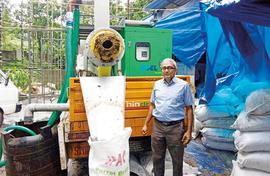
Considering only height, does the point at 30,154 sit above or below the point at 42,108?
below

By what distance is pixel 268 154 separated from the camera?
9.96ft

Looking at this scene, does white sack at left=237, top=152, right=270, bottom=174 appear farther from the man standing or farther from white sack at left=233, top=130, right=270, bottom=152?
the man standing

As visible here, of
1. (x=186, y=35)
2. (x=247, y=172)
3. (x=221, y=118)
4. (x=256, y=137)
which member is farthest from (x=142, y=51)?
(x=247, y=172)

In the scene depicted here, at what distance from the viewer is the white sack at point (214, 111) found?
516cm

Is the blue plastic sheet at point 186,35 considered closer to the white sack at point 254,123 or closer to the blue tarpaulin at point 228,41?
the blue tarpaulin at point 228,41

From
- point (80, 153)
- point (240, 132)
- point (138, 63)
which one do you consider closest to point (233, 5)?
point (240, 132)

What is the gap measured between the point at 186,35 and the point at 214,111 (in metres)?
1.95

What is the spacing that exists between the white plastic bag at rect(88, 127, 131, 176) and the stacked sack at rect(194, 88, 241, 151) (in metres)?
3.00

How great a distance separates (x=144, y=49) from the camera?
496 centimetres

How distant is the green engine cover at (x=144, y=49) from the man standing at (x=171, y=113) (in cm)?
145

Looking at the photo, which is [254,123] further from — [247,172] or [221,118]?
[221,118]

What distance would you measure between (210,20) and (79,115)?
2614 mm

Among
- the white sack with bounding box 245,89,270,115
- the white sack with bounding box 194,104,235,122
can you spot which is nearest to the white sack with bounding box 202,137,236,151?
the white sack with bounding box 194,104,235,122

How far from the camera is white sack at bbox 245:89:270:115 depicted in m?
3.06
